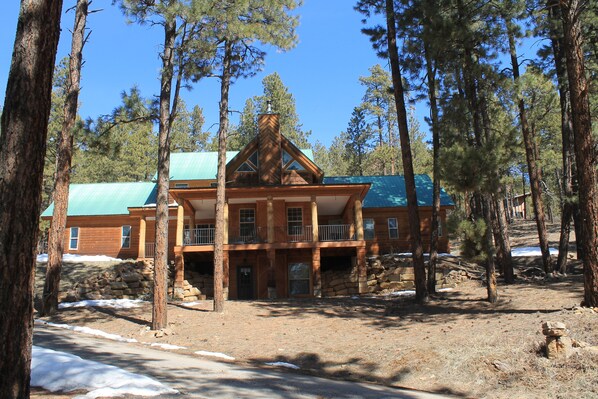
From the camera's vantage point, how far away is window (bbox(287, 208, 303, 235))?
73.9ft

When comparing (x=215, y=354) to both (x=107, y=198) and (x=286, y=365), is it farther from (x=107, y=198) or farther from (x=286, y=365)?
(x=107, y=198)

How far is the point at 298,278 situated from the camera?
21.8 m

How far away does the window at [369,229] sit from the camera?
25.5 metres

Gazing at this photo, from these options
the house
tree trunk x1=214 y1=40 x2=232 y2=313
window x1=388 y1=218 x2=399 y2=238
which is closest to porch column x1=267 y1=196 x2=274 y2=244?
the house

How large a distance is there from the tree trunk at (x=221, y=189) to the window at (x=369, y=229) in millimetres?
12182

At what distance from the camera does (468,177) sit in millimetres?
11289

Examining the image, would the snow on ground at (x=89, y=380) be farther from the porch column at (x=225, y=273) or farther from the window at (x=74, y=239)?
the window at (x=74, y=239)

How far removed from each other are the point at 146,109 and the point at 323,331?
8380 millimetres

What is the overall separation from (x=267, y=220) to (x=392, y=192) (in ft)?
32.5

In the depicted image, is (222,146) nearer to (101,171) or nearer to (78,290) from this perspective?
(78,290)

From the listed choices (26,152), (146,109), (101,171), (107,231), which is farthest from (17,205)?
(101,171)

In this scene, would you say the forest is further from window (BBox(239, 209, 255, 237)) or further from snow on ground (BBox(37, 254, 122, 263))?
snow on ground (BBox(37, 254, 122, 263))

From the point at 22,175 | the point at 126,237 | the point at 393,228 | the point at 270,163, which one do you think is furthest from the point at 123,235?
the point at 22,175

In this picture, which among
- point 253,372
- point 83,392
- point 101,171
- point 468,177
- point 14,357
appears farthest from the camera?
point 101,171
